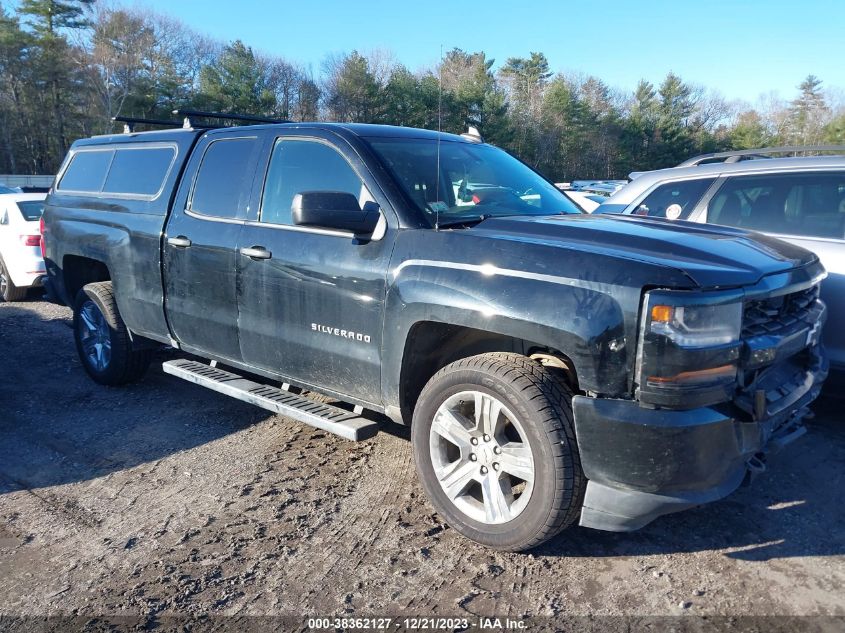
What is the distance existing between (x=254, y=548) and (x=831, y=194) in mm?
4479

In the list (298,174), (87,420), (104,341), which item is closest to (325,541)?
(298,174)

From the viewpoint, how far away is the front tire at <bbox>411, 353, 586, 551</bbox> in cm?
275

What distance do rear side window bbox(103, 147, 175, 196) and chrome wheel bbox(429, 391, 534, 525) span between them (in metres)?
3.01

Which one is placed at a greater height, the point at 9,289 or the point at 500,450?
the point at 500,450

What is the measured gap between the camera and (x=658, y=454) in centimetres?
254

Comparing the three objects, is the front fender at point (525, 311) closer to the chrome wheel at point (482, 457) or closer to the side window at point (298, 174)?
the chrome wheel at point (482, 457)

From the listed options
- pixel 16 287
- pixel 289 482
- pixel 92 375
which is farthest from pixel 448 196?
pixel 16 287

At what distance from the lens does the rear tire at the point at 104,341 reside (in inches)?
207

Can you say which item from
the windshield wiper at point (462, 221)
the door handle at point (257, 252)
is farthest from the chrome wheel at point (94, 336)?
the windshield wiper at point (462, 221)

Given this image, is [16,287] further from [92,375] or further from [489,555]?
[489,555]

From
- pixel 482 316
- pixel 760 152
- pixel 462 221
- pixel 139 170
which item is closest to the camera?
pixel 482 316

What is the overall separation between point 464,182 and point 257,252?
4.31 feet

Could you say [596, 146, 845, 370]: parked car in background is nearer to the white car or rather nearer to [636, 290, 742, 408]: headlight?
[636, 290, 742, 408]: headlight

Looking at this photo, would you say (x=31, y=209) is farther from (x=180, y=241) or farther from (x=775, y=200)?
(x=775, y=200)
